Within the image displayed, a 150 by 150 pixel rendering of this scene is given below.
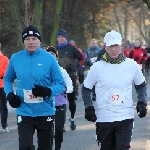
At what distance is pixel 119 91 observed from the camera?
5.82 meters

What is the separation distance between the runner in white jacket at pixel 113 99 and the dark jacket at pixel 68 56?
4571 mm

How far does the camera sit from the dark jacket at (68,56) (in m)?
10.5

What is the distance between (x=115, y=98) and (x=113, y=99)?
3cm

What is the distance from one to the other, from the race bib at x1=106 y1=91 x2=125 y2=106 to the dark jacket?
4650 millimetres

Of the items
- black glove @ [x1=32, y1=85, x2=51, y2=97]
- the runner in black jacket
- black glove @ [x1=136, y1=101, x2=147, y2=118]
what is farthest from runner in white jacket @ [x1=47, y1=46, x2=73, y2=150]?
the runner in black jacket

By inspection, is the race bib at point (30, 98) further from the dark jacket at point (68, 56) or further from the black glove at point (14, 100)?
the dark jacket at point (68, 56)

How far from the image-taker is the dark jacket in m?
10.5

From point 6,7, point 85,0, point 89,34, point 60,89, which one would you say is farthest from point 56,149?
point 89,34

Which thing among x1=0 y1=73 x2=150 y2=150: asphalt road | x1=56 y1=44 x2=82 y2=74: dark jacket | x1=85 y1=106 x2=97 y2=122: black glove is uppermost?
x1=56 y1=44 x2=82 y2=74: dark jacket

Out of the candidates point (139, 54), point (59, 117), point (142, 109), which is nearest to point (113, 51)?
point (142, 109)

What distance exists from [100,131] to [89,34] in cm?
3240

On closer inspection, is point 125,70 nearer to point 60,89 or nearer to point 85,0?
point 60,89

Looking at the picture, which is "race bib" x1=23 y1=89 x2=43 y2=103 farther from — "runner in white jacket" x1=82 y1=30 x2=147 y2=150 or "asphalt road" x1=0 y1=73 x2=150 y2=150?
"asphalt road" x1=0 y1=73 x2=150 y2=150

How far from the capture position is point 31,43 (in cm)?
602
